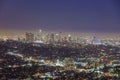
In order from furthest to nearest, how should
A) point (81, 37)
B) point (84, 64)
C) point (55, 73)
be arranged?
point (81, 37) < point (84, 64) < point (55, 73)

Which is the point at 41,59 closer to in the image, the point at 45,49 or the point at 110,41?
the point at 45,49

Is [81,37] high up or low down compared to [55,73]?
up

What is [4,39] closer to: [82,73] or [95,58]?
[95,58]

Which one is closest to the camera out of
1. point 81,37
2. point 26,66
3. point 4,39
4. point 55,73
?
point 55,73

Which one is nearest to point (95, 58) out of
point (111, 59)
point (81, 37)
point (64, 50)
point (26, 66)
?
point (111, 59)

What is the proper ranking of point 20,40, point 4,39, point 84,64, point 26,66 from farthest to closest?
point 20,40 → point 4,39 → point 84,64 → point 26,66

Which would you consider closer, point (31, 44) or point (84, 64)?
point (84, 64)

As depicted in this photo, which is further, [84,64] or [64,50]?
[64,50]

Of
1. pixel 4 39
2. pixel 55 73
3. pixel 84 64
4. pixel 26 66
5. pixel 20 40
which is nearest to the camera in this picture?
pixel 55 73

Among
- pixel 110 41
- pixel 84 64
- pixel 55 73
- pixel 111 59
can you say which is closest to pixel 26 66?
pixel 55 73
